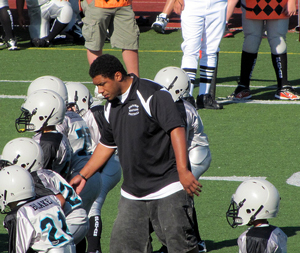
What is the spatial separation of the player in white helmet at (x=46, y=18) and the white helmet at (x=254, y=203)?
979 cm

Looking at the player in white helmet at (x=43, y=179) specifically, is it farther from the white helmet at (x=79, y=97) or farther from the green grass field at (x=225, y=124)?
the white helmet at (x=79, y=97)

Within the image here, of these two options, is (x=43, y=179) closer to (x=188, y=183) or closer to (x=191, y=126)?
(x=188, y=183)

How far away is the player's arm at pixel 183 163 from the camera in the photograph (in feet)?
12.6

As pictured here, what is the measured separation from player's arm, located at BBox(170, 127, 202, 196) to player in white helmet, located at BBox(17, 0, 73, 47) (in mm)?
9917

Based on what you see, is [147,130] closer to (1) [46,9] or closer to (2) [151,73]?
(2) [151,73]

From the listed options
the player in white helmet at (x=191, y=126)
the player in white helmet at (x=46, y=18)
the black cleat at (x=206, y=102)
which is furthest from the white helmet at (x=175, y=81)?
the player in white helmet at (x=46, y=18)

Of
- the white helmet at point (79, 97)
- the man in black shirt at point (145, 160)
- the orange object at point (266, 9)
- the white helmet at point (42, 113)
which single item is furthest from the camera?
the orange object at point (266, 9)

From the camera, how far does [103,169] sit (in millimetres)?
5258

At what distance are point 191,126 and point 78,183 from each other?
3.55 ft

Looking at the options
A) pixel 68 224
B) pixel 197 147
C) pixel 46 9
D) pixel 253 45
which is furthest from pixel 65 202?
pixel 46 9

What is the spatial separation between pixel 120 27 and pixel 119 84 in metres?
4.77

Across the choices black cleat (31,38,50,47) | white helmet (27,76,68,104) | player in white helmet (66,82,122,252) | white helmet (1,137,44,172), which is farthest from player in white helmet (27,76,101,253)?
black cleat (31,38,50,47)

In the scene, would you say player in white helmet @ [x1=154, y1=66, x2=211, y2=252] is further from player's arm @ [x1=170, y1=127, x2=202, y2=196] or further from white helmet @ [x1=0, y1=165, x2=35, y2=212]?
white helmet @ [x1=0, y1=165, x2=35, y2=212]

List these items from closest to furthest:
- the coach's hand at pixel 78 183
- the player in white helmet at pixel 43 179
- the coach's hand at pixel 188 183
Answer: the coach's hand at pixel 188 183 < the player in white helmet at pixel 43 179 < the coach's hand at pixel 78 183
